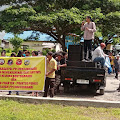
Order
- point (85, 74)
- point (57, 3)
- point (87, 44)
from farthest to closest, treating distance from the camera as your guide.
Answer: point (57, 3)
point (87, 44)
point (85, 74)

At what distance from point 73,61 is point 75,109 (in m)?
3.37

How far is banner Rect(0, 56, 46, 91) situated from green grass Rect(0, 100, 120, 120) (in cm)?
113

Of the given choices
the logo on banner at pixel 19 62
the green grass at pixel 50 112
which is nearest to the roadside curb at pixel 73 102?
the green grass at pixel 50 112

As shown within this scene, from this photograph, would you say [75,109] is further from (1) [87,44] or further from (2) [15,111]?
(1) [87,44]

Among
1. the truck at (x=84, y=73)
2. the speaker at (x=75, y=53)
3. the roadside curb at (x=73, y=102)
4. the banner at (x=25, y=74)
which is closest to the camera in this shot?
the roadside curb at (x=73, y=102)

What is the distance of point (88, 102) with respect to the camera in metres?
6.87

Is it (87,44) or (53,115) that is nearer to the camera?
(53,115)

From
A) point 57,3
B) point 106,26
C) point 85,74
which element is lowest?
point 85,74

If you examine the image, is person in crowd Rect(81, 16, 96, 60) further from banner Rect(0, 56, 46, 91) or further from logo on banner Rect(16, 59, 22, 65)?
logo on banner Rect(16, 59, 22, 65)

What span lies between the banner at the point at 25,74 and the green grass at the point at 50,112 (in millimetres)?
1127

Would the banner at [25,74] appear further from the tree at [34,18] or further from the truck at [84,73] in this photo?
the tree at [34,18]

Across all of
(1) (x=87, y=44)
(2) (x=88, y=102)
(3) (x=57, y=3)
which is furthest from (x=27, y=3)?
(2) (x=88, y=102)

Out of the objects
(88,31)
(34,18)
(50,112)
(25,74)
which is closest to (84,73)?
(88,31)

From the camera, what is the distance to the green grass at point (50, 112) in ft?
18.6
